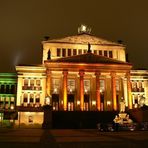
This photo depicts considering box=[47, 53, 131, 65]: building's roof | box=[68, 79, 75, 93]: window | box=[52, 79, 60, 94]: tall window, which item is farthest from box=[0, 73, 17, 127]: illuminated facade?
box=[47, 53, 131, 65]: building's roof

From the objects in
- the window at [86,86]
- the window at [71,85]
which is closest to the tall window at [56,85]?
the window at [71,85]

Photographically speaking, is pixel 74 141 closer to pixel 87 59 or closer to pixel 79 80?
pixel 87 59

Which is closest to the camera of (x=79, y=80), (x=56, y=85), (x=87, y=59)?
(x=87, y=59)

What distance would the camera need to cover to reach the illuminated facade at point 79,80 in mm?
58969

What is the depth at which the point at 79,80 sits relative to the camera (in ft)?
207

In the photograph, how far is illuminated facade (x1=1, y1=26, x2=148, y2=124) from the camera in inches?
2322

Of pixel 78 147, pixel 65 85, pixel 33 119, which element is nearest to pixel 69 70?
pixel 65 85

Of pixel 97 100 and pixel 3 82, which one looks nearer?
pixel 97 100

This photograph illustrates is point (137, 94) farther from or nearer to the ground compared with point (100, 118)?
farther from the ground

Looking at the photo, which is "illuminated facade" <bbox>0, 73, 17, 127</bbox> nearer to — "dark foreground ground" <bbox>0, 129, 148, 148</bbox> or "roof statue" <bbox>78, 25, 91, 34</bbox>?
"roof statue" <bbox>78, 25, 91, 34</bbox>

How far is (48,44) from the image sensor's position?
68.4 m

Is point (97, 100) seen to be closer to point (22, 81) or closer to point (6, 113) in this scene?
point (22, 81)

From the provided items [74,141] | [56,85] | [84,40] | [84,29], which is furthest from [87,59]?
[74,141]

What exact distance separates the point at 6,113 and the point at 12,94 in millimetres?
5193
